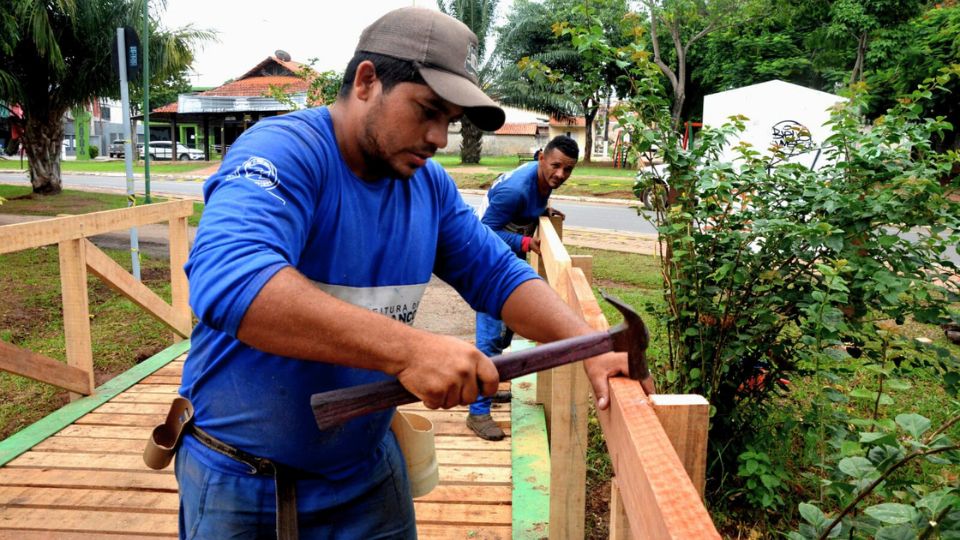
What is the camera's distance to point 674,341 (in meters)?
3.79

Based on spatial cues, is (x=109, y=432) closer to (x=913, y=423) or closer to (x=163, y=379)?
(x=163, y=379)

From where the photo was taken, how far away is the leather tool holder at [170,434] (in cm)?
180

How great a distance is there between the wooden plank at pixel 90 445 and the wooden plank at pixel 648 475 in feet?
10.8

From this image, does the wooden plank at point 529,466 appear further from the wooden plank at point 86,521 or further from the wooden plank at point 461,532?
the wooden plank at point 86,521

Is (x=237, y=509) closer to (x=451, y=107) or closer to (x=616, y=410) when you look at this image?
(x=616, y=410)

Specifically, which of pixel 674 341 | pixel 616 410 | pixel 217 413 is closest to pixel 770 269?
pixel 674 341

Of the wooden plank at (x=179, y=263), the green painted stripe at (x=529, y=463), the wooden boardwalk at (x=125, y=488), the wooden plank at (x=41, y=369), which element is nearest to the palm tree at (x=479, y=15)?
the wooden plank at (x=179, y=263)

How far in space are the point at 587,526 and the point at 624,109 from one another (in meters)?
2.03

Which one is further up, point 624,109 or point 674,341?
point 624,109

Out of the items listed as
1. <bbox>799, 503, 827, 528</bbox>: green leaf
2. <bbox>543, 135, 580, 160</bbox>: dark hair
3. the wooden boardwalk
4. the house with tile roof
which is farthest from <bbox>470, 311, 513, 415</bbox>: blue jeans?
the house with tile roof

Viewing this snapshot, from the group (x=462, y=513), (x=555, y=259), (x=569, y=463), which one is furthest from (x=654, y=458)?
(x=462, y=513)

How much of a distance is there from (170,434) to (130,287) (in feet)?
11.3

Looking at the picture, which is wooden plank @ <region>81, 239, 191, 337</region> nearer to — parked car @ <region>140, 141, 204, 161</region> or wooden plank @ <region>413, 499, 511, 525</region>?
wooden plank @ <region>413, 499, 511, 525</region>

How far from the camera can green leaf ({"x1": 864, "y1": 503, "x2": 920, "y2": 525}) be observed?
142cm
